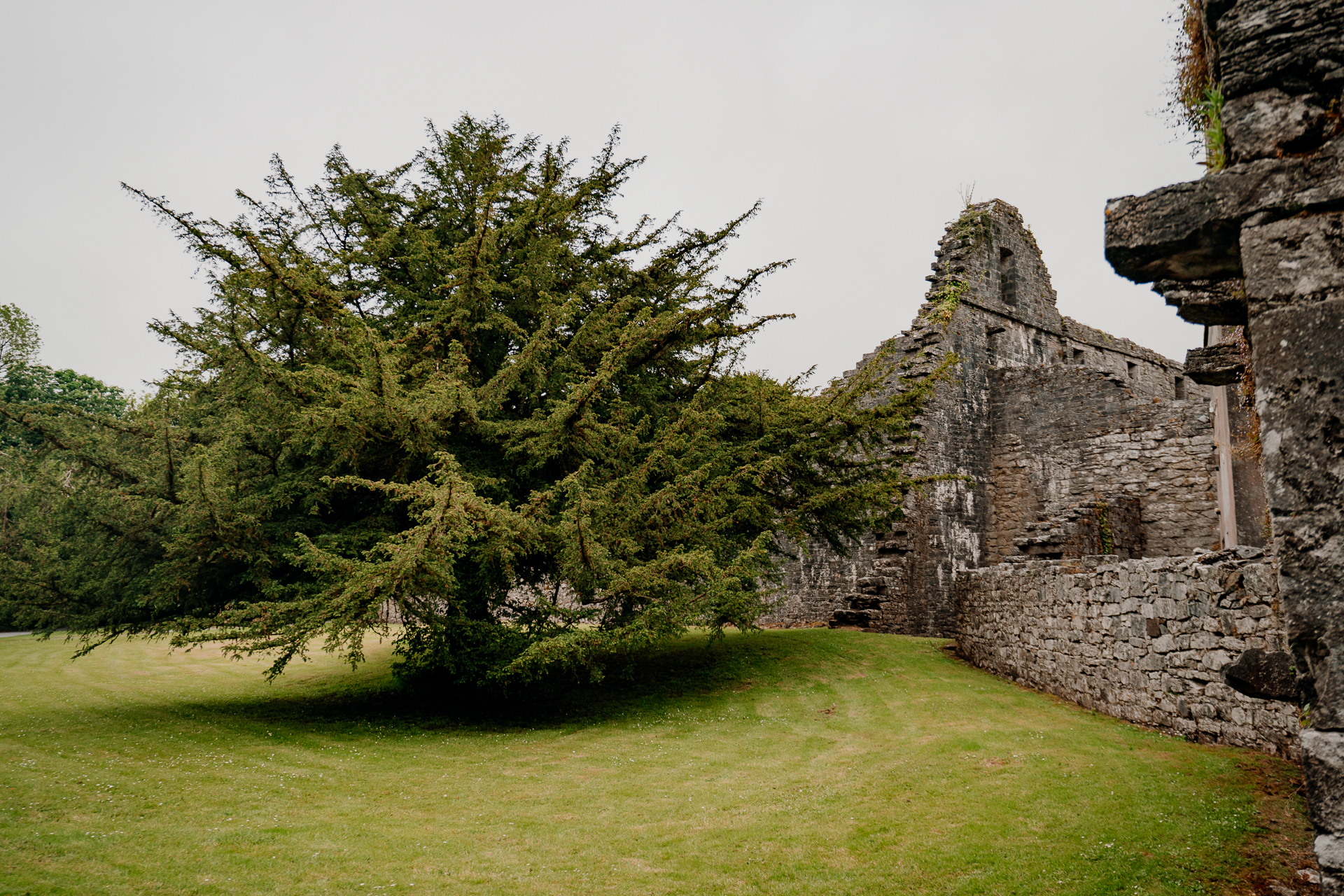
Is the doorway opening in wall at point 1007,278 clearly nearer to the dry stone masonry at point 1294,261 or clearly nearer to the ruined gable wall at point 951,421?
the ruined gable wall at point 951,421

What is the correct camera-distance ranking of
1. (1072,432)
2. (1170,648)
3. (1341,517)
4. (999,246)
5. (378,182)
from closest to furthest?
1. (1341,517)
2. (1170,648)
3. (378,182)
4. (1072,432)
5. (999,246)

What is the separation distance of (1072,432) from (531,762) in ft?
42.2

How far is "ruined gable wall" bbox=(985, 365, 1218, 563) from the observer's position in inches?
586

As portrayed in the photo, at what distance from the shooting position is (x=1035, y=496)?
16656 mm

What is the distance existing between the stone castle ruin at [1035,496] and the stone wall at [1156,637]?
1.3 inches

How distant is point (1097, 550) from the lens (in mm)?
14461

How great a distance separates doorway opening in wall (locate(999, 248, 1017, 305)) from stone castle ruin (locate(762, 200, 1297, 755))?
43 mm

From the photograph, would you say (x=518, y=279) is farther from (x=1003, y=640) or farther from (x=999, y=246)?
(x=999, y=246)

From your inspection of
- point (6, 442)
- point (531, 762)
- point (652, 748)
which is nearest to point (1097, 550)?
point (652, 748)

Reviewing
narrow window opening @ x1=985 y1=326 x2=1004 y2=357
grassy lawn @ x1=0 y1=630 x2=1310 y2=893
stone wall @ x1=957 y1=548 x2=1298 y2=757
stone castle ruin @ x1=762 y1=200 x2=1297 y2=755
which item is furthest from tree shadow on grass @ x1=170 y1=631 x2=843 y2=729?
narrow window opening @ x1=985 y1=326 x2=1004 y2=357

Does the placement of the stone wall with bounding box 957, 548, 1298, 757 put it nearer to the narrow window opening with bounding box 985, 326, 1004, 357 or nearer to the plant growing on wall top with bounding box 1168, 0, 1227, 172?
the plant growing on wall top with bounding box 1168, 0, 1227, 172

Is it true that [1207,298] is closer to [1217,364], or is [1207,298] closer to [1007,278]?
[1217,364]

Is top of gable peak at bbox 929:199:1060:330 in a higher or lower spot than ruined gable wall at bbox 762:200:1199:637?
higher

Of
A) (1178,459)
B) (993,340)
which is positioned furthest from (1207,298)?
(993,340)
